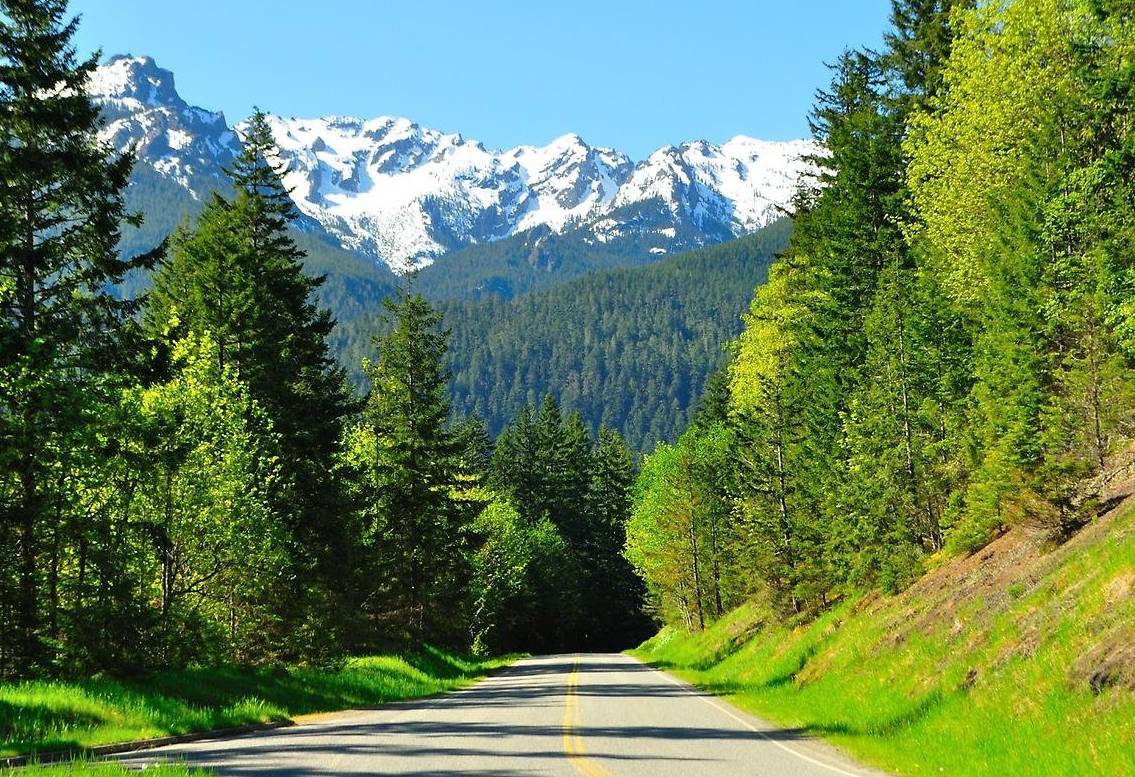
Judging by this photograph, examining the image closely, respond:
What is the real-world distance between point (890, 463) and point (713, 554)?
31.0 metres

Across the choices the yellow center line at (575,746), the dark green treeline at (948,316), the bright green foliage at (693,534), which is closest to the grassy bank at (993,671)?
the dark green treeline at (948,316)

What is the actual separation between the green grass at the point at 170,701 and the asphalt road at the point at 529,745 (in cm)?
126

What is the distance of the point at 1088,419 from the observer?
822 inches

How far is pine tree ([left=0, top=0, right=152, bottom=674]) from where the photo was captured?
18.8 m

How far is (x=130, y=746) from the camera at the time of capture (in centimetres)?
1634

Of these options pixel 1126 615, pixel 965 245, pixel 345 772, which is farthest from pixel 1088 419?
pixel 345 772

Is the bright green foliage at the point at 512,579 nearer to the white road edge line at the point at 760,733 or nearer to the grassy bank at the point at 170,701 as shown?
the white road edge line at the point at 760,733

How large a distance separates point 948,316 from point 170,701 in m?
A: 23.4

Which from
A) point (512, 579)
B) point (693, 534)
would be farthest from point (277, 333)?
point (512, 579)

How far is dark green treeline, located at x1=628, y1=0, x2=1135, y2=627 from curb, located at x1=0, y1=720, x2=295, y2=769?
16850 mm

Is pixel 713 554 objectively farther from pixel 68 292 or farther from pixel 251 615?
pixel 68 292

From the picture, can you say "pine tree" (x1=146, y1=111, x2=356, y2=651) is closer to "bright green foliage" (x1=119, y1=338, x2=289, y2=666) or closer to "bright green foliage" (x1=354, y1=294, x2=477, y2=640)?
"bright green foliage" (x1=119, y1=338, x2=289, y2=666)

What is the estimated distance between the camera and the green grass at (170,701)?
16141 mm

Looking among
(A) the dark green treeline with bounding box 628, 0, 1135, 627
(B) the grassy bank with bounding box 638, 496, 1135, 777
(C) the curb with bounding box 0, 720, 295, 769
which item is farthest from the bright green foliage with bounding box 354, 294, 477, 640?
(C) the curb with bounding box 0, 720, 295, 769
